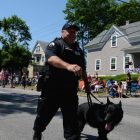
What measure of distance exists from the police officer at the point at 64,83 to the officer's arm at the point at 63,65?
0.05 m

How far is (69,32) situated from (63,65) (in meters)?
0.64

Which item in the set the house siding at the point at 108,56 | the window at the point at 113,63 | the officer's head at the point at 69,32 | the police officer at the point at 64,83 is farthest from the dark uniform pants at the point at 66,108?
the window at the point at 113,63

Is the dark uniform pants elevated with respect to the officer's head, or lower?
lower

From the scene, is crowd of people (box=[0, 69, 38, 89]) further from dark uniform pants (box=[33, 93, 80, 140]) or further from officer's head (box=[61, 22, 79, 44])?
officer's head (box=[61, 22, 79, 44])

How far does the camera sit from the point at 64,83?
17.1ft

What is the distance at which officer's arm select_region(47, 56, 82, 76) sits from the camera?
462 centimetres

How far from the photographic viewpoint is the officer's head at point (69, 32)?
5177 mm

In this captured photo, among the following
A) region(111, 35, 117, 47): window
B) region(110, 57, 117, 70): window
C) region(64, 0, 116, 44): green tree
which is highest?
region(64, 0, 116, 44): green tree

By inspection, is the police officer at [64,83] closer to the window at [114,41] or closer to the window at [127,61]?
the window at [127,61]

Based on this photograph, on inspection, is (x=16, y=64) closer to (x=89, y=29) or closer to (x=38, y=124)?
(x=89, y=29)

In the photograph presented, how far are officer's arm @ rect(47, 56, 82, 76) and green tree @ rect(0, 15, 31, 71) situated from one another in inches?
2114

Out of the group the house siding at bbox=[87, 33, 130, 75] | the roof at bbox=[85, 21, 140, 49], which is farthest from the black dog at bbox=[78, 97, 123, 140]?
the house siding at bbox=[87, 33, 130, 75]

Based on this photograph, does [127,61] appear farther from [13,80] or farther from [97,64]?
[13,80]

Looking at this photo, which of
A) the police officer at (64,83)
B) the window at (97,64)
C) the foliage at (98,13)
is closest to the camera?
the police officer at (64,83)
